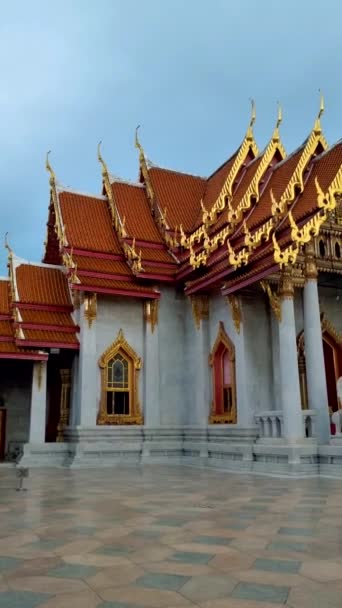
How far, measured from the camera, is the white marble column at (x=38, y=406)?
47.2 ft

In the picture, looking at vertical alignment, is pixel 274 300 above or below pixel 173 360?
above

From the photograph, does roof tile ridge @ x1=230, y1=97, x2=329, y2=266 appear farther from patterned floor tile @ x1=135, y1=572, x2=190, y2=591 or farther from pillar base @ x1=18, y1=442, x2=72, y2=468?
patterned floor tile @ x1=135, y1=572, x2=190, y2=591

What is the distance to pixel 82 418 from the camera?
1429cm

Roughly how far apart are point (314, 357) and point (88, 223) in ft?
29.2

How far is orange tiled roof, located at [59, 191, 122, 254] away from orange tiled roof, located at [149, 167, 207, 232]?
6.23ft

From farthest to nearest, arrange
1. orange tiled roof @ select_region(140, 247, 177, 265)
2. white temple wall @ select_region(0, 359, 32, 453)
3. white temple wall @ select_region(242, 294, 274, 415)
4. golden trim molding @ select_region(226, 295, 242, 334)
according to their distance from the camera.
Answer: white temple wall @ select_region(0, 359, 32, 453) → orange tiled roof @ select_region(140, 247, 177, 265) → golden trim molding @ select_region(226, 295, 242, 334) → white temple wall @ select_region(242, 294, 274, 415)

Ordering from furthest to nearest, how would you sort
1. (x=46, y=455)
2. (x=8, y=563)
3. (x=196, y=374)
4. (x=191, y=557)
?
(x=196, y=374), (x=46, y=455), (x=191, y=557), (x=8, y=563)

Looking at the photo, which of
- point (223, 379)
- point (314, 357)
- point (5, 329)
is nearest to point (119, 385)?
point (223, 379)

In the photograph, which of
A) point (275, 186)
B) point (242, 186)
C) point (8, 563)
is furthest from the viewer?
point (242, 186)

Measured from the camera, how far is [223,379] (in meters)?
14.2

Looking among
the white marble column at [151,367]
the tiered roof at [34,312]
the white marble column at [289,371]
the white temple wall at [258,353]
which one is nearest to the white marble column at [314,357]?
the white marble column at [289,371]

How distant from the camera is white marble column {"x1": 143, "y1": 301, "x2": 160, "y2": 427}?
49.2 feet

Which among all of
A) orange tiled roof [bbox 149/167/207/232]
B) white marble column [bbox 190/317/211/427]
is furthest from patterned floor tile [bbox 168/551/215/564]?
orange tiled roof [bbox 149/167/207/232]

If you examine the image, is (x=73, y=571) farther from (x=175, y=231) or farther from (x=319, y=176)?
(x=175, y=231)
